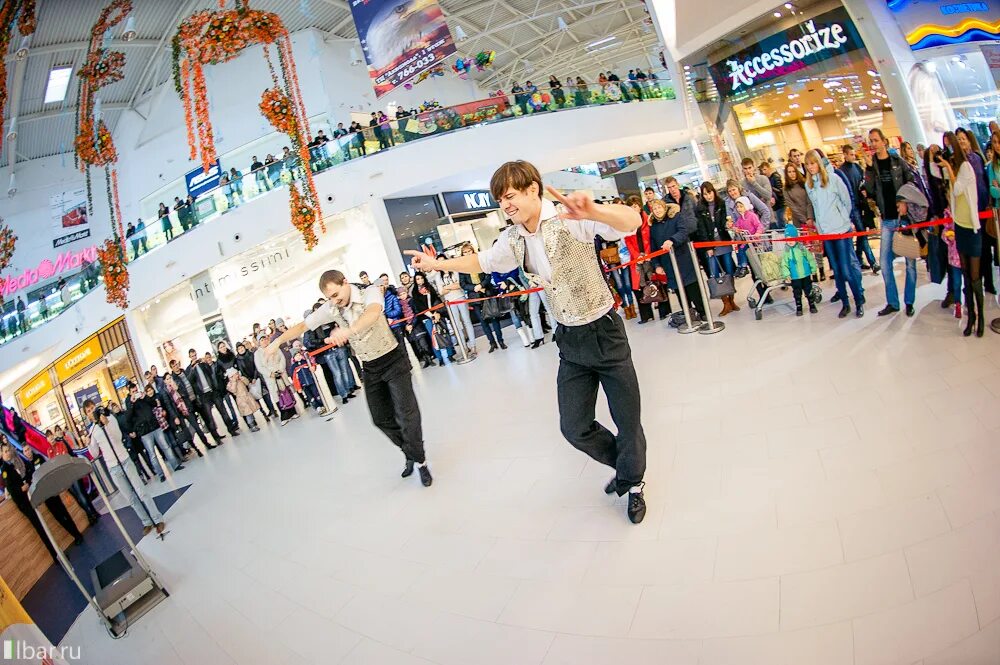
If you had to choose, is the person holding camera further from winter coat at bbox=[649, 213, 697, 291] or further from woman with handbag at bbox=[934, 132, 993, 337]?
woman with handbag at bbox=[934, 132, 993, 337]

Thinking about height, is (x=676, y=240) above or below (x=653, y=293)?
above

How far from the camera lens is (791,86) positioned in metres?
9.32

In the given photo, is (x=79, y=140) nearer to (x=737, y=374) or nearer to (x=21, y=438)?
(x=21, y=438)

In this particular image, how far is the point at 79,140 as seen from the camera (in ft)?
37.3

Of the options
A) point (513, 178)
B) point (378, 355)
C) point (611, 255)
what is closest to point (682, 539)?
point (513, 178)

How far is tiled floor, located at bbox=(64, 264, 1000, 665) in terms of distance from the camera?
166 cm

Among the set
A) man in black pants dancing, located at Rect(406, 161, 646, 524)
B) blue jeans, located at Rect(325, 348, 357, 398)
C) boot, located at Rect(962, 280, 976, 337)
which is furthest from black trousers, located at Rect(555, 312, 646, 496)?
blue jeans, located at Rect(325, 348, 357, 398)

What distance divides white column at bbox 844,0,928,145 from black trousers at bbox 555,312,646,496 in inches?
350

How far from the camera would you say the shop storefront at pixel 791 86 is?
8422 millimetres

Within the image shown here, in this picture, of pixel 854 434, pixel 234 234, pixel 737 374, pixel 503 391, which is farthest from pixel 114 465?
pixel 234 234

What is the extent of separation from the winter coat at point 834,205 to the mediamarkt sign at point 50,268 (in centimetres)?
2033

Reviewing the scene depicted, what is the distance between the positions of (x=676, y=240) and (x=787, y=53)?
6457 mm

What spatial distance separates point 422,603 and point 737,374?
287 cm

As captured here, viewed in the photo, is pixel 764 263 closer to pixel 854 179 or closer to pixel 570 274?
pixel 854 179
